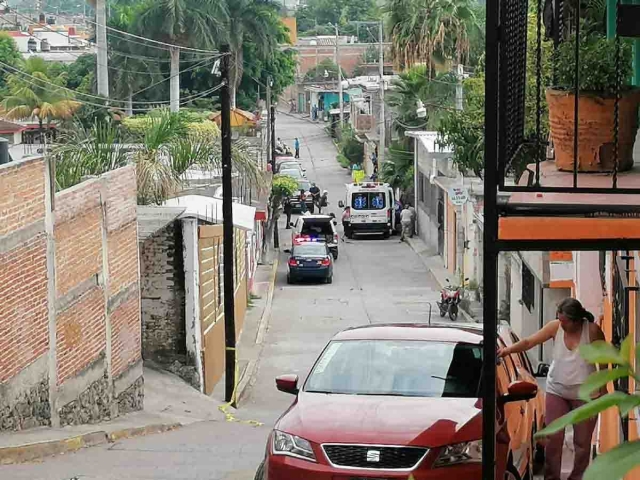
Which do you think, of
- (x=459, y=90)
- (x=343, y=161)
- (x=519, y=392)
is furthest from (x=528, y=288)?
(x=343, y=161)

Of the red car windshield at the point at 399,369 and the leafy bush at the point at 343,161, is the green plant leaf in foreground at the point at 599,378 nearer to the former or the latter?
the red car windshield at the point at 399,369

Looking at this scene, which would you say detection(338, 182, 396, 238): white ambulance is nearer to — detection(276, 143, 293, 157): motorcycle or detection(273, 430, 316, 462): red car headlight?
detection(276, 143, 293, 157): motorcycle

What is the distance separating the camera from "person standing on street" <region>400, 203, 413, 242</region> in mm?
52094

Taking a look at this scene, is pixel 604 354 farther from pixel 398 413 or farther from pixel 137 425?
pixel 137 425

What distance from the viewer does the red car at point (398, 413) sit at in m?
7.30

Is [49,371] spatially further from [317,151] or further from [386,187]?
[317,151]

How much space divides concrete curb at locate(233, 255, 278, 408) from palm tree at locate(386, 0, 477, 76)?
986cm

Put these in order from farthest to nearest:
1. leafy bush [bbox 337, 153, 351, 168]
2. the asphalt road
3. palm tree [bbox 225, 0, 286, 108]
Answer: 1. leafy bush [bbox 337, 153, 351, 168]
2. palm tree [bbox 225, 0, 286, 108]
3. the asphalt road

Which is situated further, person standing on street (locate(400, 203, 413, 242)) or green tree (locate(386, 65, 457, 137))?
person standing on street (locate(400, 203, 413, 242))

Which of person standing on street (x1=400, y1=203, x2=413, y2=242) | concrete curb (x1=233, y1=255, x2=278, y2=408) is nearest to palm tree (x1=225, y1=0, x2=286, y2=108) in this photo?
person standing on street (x1=400, y1=203, x2=413, y2=242)

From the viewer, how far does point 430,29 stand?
43.6 meters

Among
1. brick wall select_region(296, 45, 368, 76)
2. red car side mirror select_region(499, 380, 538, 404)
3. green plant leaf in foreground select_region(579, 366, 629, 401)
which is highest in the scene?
brick wall select_region(296, 45, 368, 76)

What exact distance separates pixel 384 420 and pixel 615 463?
588 centimetres

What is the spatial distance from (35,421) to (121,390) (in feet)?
11.2
